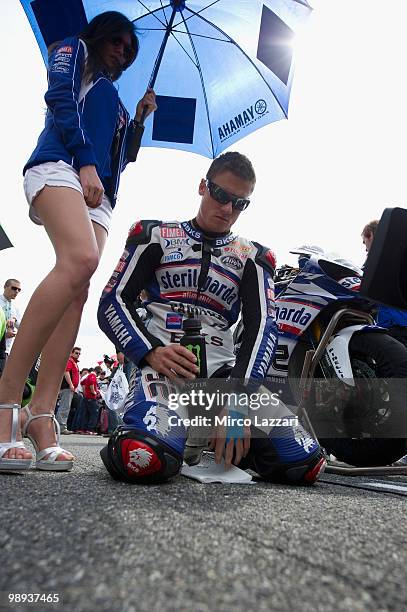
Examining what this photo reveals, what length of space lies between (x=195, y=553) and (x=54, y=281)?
122 cm

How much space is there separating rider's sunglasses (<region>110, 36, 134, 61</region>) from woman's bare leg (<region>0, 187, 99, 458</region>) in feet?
2.39

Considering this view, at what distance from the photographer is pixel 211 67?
348cm

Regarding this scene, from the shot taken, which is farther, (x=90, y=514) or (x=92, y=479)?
(x=92, y=479)

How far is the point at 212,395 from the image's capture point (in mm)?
2016

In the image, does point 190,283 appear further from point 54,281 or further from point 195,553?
point 195,553

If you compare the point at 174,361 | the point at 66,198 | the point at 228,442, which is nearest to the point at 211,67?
the point at 66,198

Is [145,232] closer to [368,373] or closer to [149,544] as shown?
[368,373]

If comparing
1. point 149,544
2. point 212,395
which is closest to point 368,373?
point 212,395

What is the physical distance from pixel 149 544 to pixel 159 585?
19 centimetres

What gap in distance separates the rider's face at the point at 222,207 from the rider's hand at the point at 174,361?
24.9 inches

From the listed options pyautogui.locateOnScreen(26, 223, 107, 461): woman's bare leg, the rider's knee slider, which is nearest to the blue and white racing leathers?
pyautogui.locateOnScreen(26, 223, 107, 461): woman's bare leg

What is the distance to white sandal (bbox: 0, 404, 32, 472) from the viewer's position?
164cm

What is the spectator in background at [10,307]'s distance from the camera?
5.22 metres

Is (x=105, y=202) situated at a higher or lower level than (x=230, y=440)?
higher
